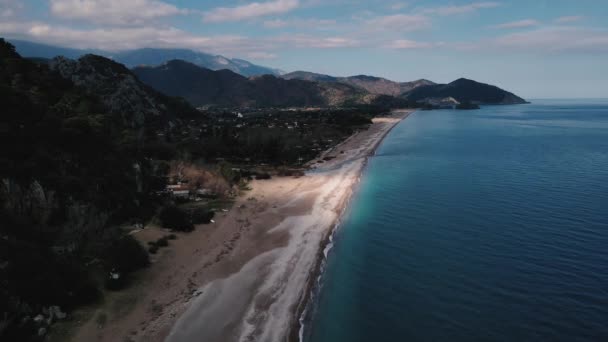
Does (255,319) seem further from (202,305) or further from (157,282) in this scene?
(157,282)

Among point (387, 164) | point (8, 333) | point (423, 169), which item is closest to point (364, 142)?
point (387, 164)

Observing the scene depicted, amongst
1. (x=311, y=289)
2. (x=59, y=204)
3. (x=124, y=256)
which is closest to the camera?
(x=311, y=289)

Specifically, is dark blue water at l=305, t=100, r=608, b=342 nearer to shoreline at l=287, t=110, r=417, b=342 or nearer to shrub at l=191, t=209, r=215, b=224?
shoreline at l=287, t=110, r=417, b=342

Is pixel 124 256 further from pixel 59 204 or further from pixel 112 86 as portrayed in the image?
pixel 112 86

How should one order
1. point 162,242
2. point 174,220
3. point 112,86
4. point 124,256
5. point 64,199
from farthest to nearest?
1. point 112,86
2. point 174,220
3. point 162,242
4. point 64,199
5. point 124,256

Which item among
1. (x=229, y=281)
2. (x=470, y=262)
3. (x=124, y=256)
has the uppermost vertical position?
(x=470, y=262)

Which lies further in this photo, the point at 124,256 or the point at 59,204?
the point at 59,204

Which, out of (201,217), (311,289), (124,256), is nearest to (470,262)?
(311,289)
